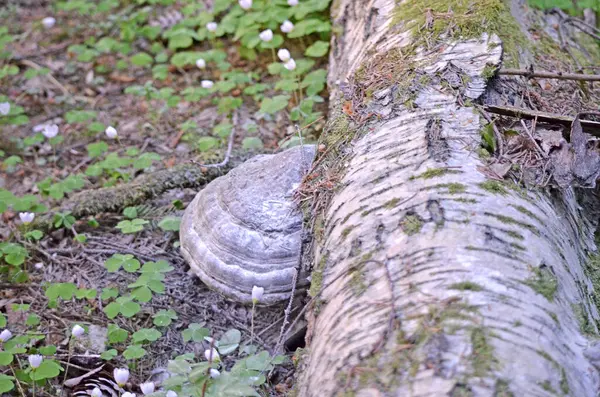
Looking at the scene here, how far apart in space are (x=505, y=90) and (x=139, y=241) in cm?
229

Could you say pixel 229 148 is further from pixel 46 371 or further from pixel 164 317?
pixel 46 371

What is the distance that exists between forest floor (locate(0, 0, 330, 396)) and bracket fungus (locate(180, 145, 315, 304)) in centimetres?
25

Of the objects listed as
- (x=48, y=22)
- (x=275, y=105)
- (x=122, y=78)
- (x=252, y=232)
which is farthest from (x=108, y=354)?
(x=48, y=22)

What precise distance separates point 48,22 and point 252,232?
421cm

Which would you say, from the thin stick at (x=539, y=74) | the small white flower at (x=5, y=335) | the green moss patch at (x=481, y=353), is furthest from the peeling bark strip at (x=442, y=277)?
the small white flower at (x=5, y=335)

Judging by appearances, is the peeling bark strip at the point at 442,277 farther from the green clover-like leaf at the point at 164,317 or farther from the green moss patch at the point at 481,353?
the green clover-like leaf at the point at 164,317

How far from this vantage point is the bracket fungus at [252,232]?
9.58 feet

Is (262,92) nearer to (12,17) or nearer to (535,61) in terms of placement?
(535,61)

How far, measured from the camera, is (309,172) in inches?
119

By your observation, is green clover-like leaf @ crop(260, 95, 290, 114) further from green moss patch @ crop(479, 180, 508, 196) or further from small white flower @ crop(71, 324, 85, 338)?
green moss patch @ crop(479, 180, 508, 196)

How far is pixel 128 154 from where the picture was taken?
4.43 meters

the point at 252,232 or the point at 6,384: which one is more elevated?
the point at 252,232

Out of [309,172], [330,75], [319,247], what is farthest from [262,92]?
[319,247]

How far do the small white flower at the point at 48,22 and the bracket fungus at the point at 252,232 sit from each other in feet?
12.4
